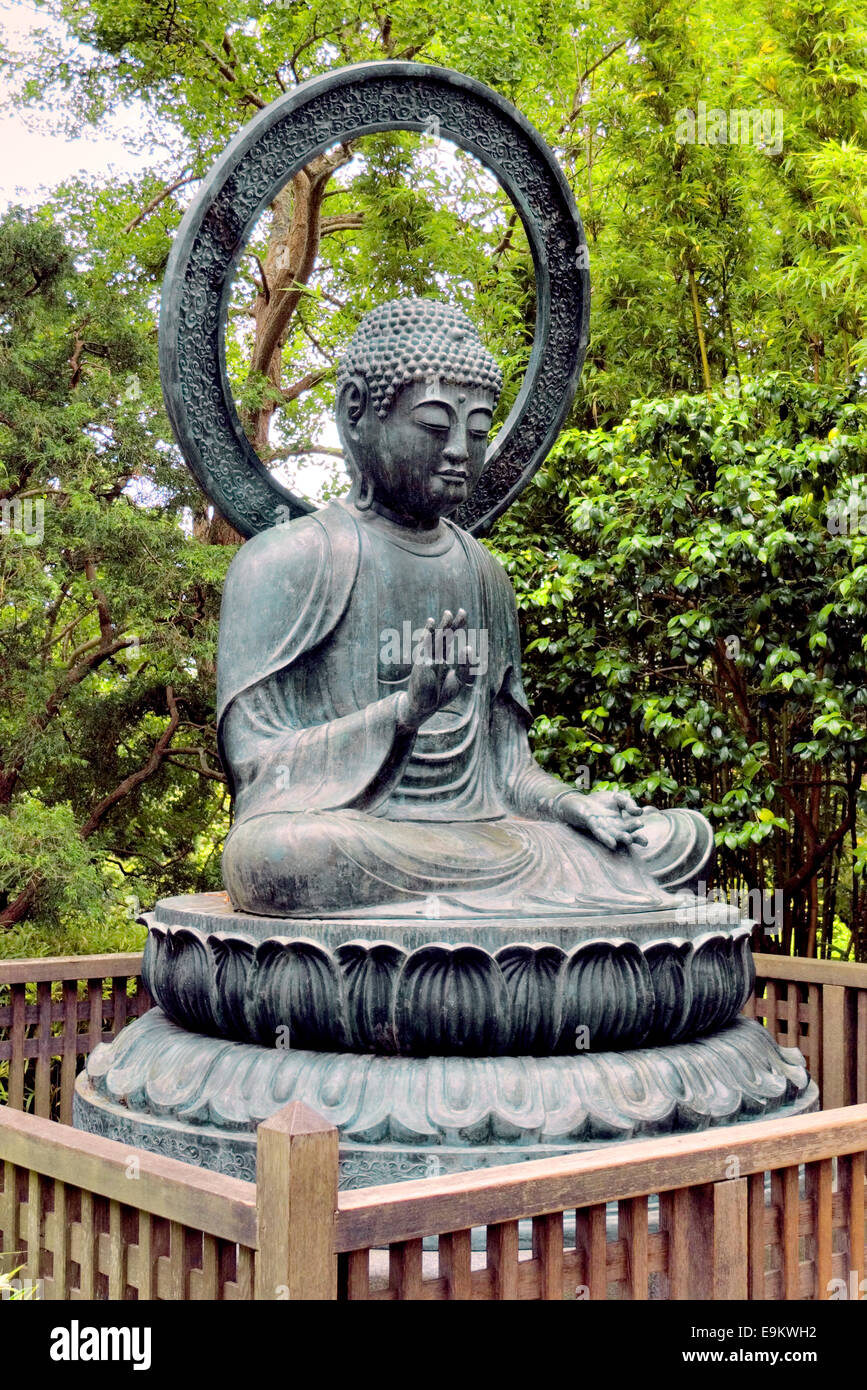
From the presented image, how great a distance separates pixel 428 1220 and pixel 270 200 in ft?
10.3

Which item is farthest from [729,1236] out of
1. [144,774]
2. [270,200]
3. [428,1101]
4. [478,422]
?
[144,774]

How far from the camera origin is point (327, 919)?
11.6 ft

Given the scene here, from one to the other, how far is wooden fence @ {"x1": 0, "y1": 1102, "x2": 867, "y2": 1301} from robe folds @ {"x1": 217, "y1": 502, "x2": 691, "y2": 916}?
1.09 m

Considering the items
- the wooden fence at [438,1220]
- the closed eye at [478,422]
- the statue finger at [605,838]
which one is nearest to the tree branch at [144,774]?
the closed eye at [478,422]

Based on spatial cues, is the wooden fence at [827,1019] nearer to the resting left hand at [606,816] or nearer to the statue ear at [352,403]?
the resting left hand at [606,816]

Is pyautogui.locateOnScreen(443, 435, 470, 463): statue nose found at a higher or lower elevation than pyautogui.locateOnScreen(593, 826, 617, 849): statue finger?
higher

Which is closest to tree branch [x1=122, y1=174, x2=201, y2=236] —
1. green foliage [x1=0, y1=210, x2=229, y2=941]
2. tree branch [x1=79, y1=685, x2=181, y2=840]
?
green foliage [x1=0, y1=210, x2=229, y2=941]

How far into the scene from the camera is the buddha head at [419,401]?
399cm

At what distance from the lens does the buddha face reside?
Result: 3992 millimetres

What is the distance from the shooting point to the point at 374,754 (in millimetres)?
3742

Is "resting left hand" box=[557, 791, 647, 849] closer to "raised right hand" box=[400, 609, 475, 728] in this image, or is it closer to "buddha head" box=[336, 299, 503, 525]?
"raised right hand" box=[400, 609, 475, 728]

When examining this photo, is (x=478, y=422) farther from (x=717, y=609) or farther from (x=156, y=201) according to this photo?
(x=156, y=201)

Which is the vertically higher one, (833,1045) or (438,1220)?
(438,1220)

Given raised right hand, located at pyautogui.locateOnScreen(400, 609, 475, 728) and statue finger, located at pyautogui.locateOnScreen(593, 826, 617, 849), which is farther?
statue finger, located at pyautogui.locateOnScreen(593, 826, 617, 849)
